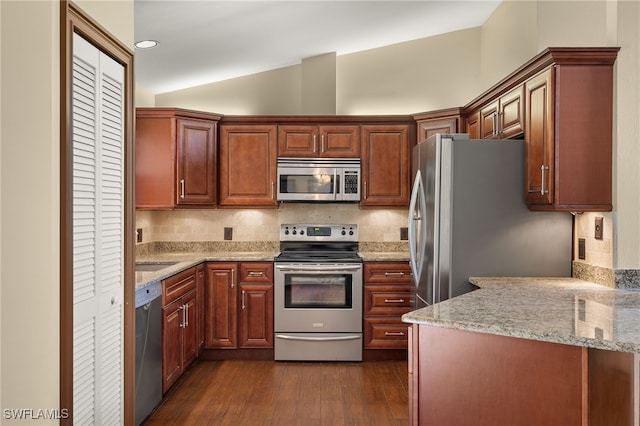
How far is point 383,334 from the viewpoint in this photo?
4406 mm

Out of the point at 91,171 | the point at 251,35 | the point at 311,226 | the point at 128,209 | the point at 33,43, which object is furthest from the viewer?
the point at 311,226

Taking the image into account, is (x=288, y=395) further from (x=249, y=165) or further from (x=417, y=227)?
(x=249, y=165)

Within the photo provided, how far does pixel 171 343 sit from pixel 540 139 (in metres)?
2.61

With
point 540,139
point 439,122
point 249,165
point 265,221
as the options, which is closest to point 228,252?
point 265,221

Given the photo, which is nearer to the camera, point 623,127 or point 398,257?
point 623,127

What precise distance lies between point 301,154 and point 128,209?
2462 mm

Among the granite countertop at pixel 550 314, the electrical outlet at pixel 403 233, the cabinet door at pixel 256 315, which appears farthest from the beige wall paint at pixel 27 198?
the electrical outlet at pixel 403 233

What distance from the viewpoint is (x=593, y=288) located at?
2.75 m

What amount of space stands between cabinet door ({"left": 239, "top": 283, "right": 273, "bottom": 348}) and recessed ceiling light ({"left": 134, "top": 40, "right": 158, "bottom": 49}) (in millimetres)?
1985

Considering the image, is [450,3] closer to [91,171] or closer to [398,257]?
[398,257]

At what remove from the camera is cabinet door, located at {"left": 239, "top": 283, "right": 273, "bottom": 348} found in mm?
4430

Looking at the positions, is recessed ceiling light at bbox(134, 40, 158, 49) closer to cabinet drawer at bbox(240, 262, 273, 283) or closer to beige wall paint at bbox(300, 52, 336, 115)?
beige wall paint at bbox(300, 52, 336, 115)

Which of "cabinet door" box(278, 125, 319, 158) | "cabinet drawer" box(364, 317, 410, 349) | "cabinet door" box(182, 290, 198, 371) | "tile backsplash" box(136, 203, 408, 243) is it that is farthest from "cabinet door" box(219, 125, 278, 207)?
"cabinet drawer" box(364, 317, 410, 349)

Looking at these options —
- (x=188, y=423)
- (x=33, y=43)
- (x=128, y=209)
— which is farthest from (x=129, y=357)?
(x=33, y=43)
